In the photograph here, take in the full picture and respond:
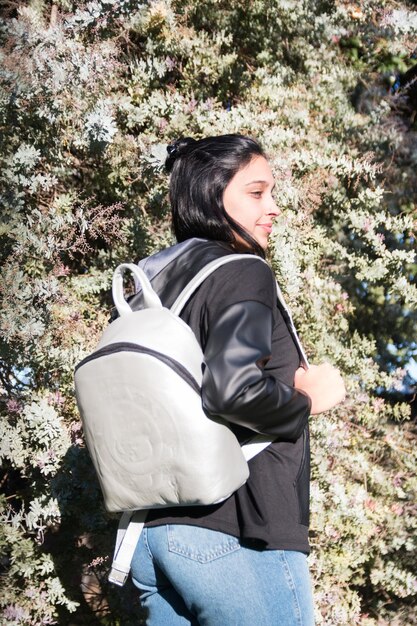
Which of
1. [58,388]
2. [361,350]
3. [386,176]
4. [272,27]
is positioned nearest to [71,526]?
[58,388]

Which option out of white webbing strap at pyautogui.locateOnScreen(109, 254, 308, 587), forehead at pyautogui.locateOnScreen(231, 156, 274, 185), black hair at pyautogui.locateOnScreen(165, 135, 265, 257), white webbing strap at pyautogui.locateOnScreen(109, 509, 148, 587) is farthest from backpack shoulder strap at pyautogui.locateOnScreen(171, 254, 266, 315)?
white webbing strap at pyautogui.locateOnScreen(109, 509, 148, 587)

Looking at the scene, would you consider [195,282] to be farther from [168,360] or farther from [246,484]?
[246,484]

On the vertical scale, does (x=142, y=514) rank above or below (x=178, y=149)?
below

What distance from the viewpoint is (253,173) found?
1.76 metres

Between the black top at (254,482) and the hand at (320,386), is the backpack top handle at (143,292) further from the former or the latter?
the hand at (320,386)

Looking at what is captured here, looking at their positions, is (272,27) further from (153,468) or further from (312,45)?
(153,468)

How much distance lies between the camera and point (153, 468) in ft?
4.60

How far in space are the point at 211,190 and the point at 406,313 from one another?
2.34 m

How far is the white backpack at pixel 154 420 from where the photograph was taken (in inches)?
53.1

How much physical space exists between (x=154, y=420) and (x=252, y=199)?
654 mm

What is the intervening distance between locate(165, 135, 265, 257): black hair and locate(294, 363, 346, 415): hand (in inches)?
13.0

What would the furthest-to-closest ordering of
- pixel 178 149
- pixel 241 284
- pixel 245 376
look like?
1. pixel 178 149
2. pixel 241 284
3. pixel 245 376

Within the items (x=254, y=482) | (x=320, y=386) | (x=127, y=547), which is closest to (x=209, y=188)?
(x=320, y=386)

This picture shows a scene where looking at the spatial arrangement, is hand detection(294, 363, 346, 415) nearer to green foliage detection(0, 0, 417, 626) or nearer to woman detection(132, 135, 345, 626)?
woman detection(132, 135, 345, 626)
